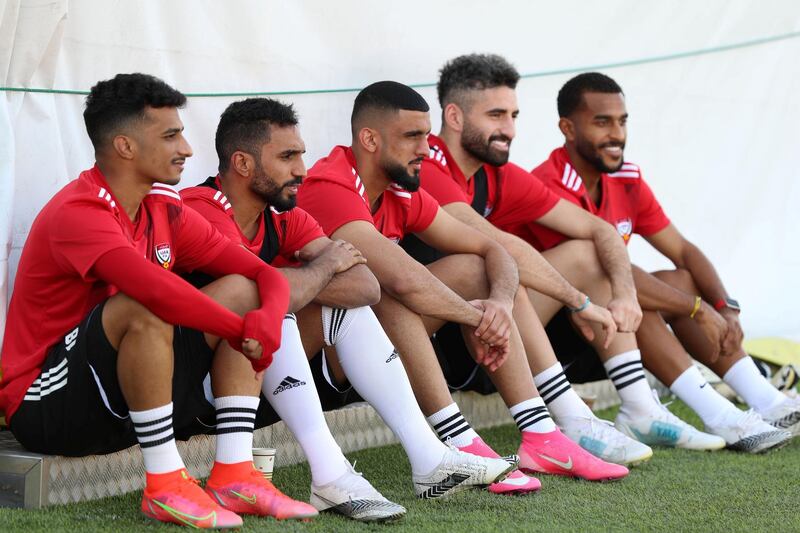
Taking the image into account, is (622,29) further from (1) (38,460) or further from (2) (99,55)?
(1) (38,460)

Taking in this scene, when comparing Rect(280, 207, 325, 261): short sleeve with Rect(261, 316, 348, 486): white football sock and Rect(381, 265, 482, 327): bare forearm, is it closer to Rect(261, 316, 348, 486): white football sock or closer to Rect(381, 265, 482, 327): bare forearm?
Rect(381, 265, 482, 327): bare forearm

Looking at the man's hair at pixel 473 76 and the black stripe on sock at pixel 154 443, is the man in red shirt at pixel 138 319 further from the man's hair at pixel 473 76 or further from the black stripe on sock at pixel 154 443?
the man's hair at pixel 473 76

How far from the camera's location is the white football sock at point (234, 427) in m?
2.94

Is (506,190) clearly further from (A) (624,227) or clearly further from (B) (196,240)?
(B) (196,240)

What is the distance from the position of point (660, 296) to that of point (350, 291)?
1.61 m

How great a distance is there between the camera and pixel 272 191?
339cm

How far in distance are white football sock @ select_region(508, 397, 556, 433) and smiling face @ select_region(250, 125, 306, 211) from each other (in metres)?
0.89

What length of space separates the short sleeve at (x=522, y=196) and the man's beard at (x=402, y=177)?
65cm

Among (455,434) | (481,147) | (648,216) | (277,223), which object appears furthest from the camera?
(648,216)

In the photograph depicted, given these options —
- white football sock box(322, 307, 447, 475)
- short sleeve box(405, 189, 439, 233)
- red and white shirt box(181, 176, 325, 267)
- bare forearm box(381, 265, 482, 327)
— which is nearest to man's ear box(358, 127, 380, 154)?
short sleeve box(405, 189, 439, 233)

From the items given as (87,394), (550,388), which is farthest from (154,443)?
(550,388)

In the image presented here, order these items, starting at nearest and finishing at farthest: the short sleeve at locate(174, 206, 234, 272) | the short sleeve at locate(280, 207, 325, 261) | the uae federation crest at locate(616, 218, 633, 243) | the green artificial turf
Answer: the green artificial turf, the short sleeve at locate(174, 206, 234, 272), the short sleeve at locate(280, 207, 325, 261), the uae federation crest at locate(616, 218, 633, 243)

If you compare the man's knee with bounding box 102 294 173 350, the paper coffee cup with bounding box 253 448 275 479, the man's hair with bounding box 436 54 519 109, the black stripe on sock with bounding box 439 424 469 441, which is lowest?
the paper coffee cup with bounding box 253 448 275 479

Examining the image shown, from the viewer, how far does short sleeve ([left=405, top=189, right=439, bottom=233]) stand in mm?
3840
